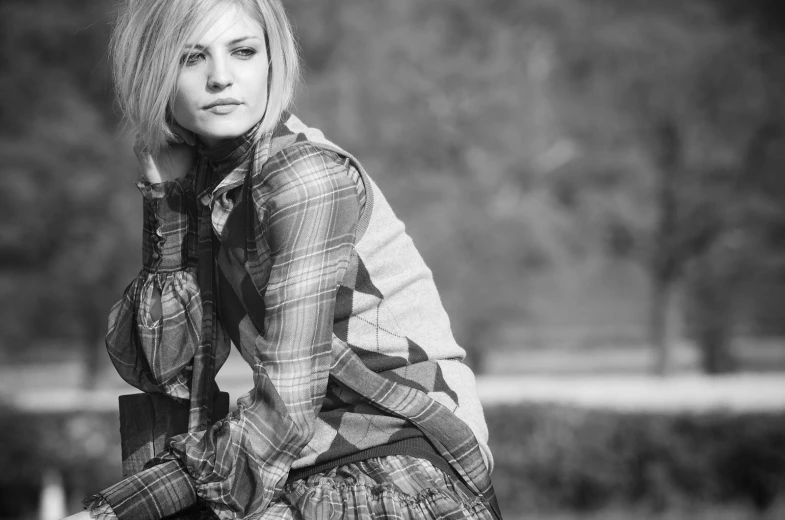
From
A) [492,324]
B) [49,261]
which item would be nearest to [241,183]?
[492,324]

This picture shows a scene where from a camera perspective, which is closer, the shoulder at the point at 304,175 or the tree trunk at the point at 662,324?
the shoulder at the point at 304,175

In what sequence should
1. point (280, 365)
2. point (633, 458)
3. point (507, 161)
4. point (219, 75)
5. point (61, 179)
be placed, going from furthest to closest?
1. point (507, 161)
2. point (61, 179)
3. point (633, 458)
4. point (219, 75)
5. point (280, 365)

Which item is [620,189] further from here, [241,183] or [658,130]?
[241,183]

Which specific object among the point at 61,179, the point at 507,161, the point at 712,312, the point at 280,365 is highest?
the point at 280,365

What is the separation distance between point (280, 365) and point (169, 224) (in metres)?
0.60

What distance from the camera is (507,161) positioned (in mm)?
13867

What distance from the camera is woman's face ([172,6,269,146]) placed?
191 cm

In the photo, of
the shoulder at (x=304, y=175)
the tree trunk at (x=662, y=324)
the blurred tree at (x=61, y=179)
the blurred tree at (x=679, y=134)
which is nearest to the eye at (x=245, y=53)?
the shoulder at (x=304, y=175)

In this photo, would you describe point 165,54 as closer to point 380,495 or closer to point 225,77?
point 225,77

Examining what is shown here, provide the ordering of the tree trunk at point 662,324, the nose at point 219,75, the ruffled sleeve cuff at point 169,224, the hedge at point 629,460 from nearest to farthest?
the nose at point 219,75 → the ruffled sleeve cuff at point 169,224 → the hedge at point 629,460 → the tree trunk at point 662,324

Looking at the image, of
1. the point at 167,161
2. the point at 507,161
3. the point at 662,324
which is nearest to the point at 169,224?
the point at 167,161

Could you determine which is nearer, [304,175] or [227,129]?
[304,175]

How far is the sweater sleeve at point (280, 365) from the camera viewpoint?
167cm

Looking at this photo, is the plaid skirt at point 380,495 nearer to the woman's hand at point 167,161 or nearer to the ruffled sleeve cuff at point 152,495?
the ruffled sleeve cuff at point 152,495
